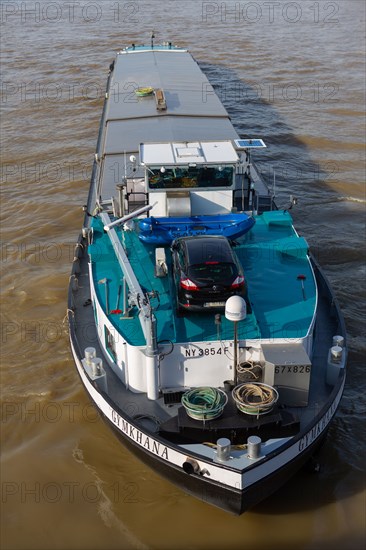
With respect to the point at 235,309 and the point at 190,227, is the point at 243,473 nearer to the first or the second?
the point at 235,309

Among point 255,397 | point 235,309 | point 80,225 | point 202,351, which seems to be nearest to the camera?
point 235,309

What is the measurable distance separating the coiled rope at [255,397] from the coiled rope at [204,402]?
9.8 inches

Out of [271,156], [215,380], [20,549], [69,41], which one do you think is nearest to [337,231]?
[271,156]

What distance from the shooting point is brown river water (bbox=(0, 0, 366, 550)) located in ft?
34.8

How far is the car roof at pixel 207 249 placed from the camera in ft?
36.2

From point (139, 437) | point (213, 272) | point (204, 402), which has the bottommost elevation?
point (139, 437)

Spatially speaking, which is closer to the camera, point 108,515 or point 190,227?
point 108,515

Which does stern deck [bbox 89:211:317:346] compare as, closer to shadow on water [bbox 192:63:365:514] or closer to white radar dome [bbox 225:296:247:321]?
white radar dome [bbox 225:296:247:321]

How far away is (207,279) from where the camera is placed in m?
10.7

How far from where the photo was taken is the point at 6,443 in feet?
40.3

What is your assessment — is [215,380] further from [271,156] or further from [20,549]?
[271,156]

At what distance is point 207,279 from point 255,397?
2116mm

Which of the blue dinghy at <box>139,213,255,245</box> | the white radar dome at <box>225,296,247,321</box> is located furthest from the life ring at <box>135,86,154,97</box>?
the white radar dome at <box>225,296,247,321</box>

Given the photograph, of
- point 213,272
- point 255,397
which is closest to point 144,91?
point 213,272
